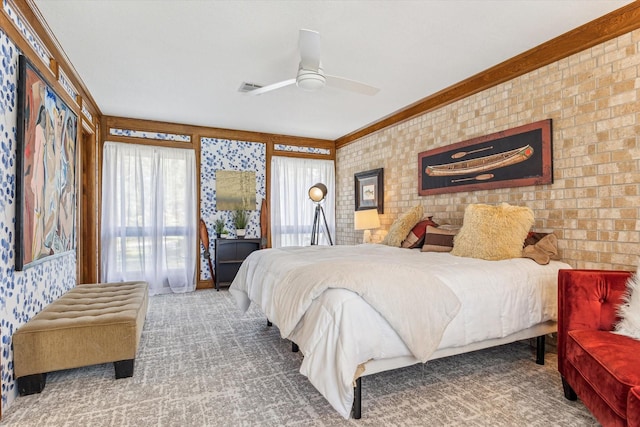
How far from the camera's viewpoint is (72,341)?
2.22 meters

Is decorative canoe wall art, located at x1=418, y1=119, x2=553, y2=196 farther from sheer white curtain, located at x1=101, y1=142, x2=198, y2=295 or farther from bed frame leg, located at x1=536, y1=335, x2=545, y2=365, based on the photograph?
sheer white curtain, located at x1=101, y1=142, x2=198, y2=295

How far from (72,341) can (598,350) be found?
2.97 m

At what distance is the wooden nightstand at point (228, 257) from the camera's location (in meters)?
5.39

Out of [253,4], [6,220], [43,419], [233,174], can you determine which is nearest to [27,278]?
[6,220]

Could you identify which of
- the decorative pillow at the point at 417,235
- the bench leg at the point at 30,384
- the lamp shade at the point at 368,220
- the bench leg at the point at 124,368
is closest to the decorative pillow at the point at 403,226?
the decorative pillow at the point at 417,235

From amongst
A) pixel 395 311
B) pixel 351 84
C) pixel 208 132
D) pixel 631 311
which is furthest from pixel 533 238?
pixel 208 132

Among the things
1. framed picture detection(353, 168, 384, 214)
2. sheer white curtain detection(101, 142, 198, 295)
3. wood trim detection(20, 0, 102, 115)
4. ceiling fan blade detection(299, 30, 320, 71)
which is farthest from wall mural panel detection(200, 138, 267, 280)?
ceiling fan blade detection(299, 30, 320, 71)

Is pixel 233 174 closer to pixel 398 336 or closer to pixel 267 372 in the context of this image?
pixel 267 372

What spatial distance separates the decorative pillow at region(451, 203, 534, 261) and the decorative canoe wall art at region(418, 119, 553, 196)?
0.44 m

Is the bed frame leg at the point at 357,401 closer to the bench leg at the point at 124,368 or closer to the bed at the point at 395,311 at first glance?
the bed at the point at 395,311

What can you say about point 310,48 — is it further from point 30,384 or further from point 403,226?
point 30,384

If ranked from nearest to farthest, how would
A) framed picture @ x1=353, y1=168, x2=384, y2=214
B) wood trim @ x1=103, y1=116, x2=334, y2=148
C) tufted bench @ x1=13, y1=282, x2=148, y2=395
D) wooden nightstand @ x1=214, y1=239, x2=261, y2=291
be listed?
tufted bench @ x1=13, y1=282, x2=148, y2=395 < wood trim @ x1=103, y1=116, x2=334, y2=148 < framed picture @ x1=353, y1=168, x2=384, y2=214 < wooden nightstand @ x1=214, y1=239, x2=261, y2=291

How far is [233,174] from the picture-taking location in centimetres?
573

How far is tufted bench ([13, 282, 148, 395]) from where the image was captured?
2.14 meters
